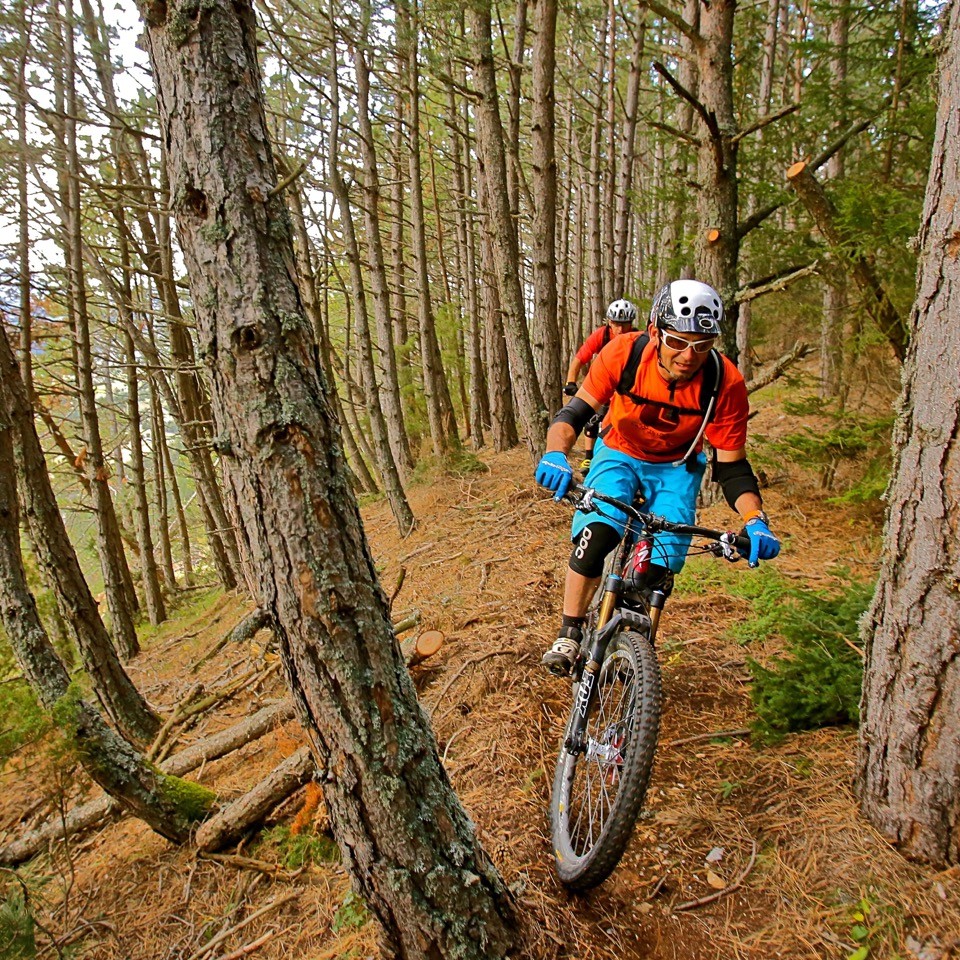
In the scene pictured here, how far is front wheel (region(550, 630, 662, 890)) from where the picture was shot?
232cm

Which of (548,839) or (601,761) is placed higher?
(601,761)

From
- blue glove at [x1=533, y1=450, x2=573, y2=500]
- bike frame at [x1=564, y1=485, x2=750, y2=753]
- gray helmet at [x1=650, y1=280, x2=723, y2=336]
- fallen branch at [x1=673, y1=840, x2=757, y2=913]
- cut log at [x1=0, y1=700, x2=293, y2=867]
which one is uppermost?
gray helmet at [x1=650, y1=280, x2=723, y2=336]

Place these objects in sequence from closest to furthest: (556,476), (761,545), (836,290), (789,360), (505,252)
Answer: (761,545), (556,476), (789,360), (836,290), (505,252)

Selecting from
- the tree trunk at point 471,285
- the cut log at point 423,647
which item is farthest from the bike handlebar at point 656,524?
the tree trunk at point 471,285

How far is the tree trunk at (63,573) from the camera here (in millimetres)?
5234

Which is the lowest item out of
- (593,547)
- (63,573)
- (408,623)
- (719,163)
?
(408,623)

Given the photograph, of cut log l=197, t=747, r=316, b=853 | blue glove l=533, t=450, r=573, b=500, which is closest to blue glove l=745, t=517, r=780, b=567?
blue glove l=533, t=450, r=573, b=500

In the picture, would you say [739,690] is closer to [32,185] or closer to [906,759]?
[906,759]

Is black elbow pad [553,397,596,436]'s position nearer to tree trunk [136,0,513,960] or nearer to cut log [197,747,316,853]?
tree trunk [136,0,513,960]

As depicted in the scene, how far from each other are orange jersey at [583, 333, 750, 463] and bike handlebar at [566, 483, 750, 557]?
0.57m

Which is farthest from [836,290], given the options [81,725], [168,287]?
[168,287]

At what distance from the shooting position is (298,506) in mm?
1912

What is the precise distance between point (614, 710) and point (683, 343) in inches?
76.2

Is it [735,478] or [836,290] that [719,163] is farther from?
[735,478]
